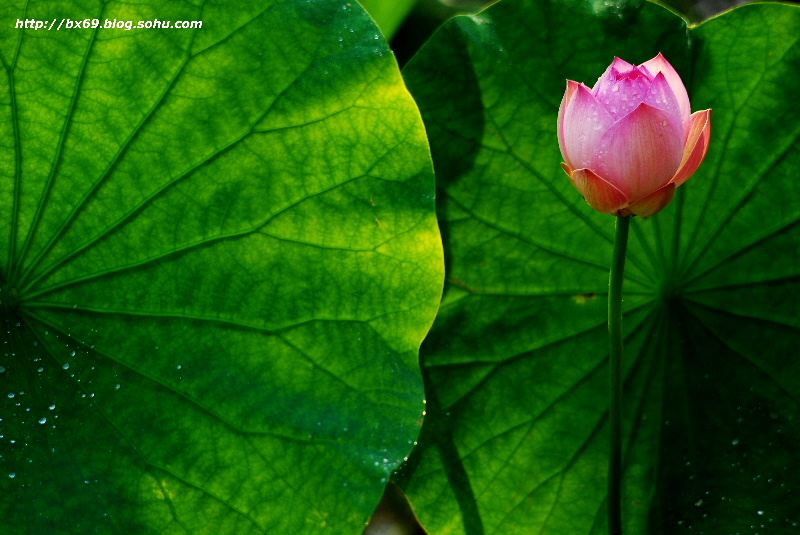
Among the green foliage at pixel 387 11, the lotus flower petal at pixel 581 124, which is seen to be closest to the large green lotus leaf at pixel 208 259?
the lotus flower petal at pixel 581 124

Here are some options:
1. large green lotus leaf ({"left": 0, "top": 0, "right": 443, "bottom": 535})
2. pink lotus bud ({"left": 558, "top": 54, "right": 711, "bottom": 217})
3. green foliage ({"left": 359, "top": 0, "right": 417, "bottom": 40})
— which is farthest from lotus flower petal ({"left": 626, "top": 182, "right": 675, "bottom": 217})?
green foliage ({"left": 359, "top": 0, "right": 417, "bottom": 40})

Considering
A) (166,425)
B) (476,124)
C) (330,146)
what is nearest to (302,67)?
(330,146)

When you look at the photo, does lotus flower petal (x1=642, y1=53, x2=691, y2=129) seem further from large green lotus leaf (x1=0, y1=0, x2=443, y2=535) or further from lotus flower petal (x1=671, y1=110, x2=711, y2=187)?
large green lotus leaf (x1=0, y1=0, x2=443, y2=535)

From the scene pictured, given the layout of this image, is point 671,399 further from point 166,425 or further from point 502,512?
point 166,425

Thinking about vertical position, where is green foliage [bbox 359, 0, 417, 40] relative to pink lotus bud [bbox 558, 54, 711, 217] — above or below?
above

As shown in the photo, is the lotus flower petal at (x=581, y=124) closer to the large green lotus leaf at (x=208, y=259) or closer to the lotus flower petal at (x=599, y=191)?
the lotus flower petal at (x=599, y=191)

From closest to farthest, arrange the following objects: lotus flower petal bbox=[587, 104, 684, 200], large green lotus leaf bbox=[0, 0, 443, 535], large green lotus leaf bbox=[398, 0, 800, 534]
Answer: lotus flower petal bbox=[587, 104, 684, 200], large green lotus leaf bbox=[0, 0, 443, 535], large green lotus leaf bbox=[398, 0, 800, 534]

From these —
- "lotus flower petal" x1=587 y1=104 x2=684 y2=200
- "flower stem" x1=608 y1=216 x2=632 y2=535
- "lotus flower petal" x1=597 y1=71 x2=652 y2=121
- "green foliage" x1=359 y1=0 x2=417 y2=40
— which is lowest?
"flower stem" x1=608 y1=216 x2=632 y2=535
